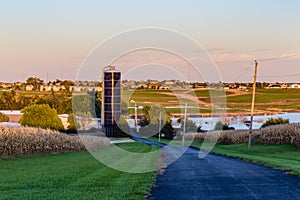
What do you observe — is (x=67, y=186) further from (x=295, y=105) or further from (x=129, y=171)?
(x=295, y=105)

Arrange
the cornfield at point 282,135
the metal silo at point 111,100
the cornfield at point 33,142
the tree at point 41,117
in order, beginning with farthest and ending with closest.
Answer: the tree at point 41,117, the metal silo at point 111,100, the cornfield at point 282,135, the cornfield at point 33,142

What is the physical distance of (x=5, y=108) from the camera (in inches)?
4616

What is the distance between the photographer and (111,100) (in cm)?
6612

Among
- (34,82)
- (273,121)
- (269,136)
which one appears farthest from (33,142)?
(34,82)

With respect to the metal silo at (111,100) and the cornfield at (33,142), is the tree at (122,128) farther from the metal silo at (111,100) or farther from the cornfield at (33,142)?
the cornfield at (33,142)

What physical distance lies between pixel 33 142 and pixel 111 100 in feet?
102

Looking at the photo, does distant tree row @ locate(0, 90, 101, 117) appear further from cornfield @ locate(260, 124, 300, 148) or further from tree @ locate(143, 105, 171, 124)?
cornfield @ locate(260, 124, 300, 148)

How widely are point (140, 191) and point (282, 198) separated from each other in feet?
12.0

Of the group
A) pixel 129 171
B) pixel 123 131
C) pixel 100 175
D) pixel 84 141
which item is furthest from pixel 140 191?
pixel 123 131

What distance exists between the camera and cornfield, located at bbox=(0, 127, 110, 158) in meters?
33.1

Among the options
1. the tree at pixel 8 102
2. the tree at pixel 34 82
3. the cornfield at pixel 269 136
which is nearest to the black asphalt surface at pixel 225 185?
the cornfield at pixel 269 136

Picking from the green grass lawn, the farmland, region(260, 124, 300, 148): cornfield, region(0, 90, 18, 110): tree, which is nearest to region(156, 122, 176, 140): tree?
the farmland

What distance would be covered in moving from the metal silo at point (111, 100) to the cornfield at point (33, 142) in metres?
20.2

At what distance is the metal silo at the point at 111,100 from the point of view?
63188mm
